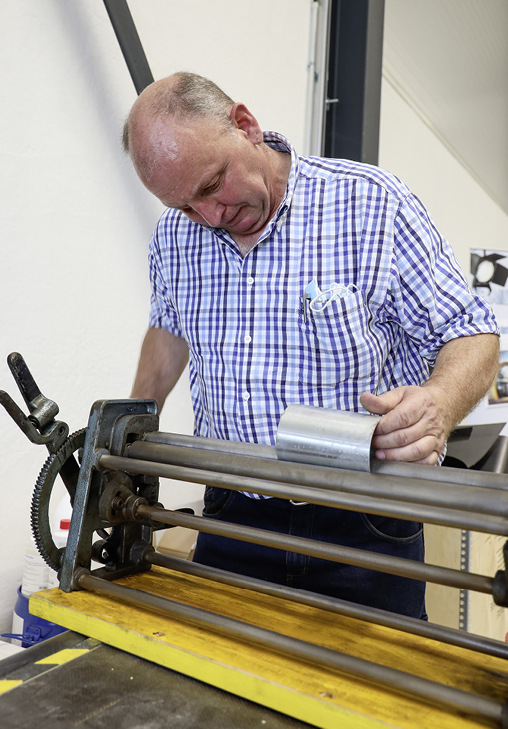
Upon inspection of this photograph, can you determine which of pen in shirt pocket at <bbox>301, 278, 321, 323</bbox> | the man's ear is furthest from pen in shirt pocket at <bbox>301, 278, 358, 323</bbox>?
the man's ear

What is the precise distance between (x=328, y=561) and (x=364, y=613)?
0.31 meters

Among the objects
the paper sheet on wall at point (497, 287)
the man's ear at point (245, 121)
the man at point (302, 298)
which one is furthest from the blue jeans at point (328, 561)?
the paper sheet on wall at point (497, 287)

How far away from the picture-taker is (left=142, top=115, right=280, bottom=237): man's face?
3.53ft

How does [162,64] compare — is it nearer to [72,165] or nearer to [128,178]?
[128,178]

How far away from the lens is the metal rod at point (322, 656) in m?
0.63

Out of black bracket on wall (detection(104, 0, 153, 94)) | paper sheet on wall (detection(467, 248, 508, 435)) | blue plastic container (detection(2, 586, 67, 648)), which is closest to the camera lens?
blue plastic container (detection(2, 586, 67, 648))

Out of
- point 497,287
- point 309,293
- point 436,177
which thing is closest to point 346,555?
point 309,293

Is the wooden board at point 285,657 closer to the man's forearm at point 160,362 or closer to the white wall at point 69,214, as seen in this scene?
the man's forearm at point 160,362

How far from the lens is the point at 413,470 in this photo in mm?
748

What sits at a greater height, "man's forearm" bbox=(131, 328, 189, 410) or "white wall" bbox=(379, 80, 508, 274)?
"white wall" bbox=(379, 80, 508, 274)

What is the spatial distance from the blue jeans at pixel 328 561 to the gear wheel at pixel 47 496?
35 centimetres

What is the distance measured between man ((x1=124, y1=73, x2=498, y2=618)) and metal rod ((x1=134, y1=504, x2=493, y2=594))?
29 cm

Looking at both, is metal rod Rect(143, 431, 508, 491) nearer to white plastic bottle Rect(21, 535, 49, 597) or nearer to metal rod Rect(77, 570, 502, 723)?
metal rod Rect(77, 570, 502, 723)

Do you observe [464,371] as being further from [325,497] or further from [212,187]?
[212,187]
